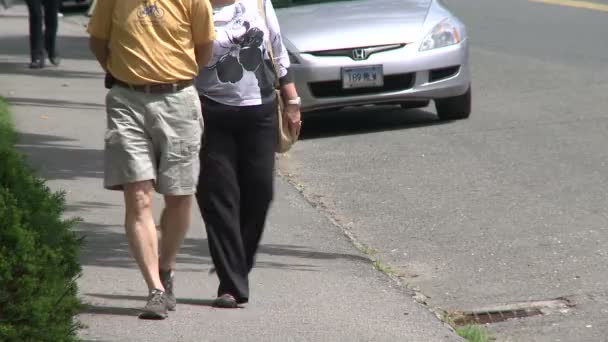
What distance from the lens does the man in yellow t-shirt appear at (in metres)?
5.40

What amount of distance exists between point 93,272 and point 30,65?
33.1ft

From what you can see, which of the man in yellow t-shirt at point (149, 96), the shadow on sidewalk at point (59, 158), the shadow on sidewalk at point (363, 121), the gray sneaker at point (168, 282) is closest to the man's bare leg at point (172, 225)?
the gray sneaker at point (168, 282)

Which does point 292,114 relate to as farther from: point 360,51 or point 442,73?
point 442,73

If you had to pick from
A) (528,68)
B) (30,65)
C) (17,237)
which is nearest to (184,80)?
(17,237)

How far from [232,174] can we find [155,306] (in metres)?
0.71

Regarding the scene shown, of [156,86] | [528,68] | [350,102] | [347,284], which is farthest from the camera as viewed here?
[528,68]

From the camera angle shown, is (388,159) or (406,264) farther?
(388,159)

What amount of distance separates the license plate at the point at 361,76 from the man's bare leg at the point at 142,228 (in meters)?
5.54

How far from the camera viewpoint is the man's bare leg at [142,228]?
5469mm

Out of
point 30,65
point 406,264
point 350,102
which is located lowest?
point 30,65

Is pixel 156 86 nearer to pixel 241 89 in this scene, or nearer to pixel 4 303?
pixel 241 89

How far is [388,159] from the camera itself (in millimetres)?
10078

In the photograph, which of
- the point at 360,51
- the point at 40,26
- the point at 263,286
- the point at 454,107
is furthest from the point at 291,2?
the point at 263,286

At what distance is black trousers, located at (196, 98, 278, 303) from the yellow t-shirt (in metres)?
0.39
